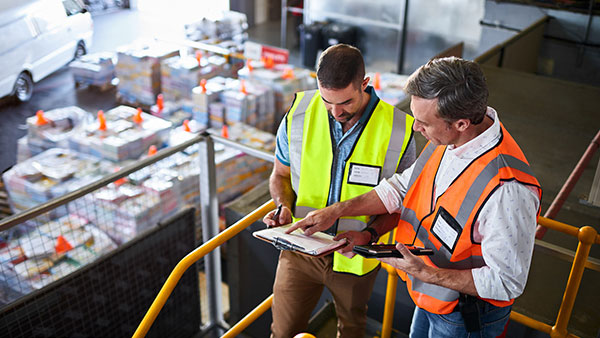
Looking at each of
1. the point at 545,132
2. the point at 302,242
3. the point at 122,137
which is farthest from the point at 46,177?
the point at 545,132

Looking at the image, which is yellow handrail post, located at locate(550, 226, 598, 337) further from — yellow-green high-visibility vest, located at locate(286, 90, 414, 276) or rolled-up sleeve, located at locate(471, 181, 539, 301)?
yellow-green high-visibility vest, located at locate(286, 90, 414, 276)

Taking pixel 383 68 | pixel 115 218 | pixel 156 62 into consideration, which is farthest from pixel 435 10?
pixel 115 218

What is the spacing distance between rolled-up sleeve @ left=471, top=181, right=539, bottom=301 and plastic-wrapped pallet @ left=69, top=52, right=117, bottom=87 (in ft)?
28.9

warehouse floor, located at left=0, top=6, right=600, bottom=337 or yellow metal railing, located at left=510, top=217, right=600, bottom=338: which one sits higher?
yellow metal railing, located at left=510, top=217, right=600, bottom=338

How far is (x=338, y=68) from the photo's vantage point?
87.0 inches

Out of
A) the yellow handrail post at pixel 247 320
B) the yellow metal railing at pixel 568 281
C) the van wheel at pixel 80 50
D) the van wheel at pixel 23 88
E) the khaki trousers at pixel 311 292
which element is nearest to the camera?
the yellow metal railing at pixel 568 281

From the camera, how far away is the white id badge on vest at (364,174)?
95.2 inches

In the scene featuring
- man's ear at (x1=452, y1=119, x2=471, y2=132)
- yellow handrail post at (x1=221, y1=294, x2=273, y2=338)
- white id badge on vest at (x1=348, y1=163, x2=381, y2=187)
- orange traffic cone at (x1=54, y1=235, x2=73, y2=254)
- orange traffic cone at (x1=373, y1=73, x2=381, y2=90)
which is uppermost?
man's ear at (x1=452, y1=119, x2=471, y2=132)

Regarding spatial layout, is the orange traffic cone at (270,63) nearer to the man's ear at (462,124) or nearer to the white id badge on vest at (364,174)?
the white id badge on vest at (364,174)

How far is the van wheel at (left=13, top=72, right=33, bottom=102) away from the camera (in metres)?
9.59

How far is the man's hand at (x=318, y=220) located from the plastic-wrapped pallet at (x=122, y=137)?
392 cm

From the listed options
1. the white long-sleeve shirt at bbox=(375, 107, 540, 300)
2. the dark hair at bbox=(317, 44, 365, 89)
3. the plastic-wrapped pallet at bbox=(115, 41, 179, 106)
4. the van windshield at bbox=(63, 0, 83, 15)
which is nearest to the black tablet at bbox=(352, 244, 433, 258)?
the white long-sleeve shirt at bbox=(375, 107, 540, 300)

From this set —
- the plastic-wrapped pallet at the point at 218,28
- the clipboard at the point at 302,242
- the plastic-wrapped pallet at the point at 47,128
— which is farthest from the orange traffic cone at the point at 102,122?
the clipboard at the point at 302,242

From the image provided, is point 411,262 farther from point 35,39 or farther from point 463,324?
point 35,39
